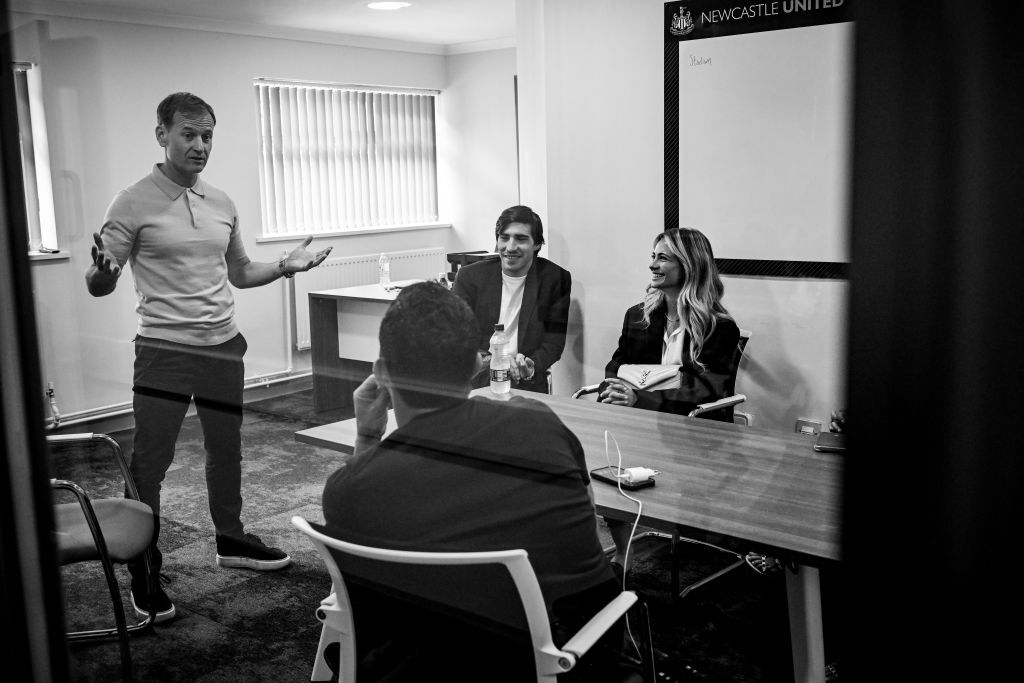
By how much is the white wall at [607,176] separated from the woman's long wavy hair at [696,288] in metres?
0.01

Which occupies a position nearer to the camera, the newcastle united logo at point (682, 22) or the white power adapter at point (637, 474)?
the newcastle united logo at point (682, 22)

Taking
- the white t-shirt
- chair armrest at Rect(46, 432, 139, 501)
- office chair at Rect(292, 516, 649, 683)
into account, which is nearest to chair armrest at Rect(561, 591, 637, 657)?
office chair at Rect(292, 516, 649, 683)

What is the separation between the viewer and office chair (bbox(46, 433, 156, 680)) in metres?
1.08

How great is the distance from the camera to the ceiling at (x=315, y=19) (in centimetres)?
93

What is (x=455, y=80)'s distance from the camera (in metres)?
1.17

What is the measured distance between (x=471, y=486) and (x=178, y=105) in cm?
54

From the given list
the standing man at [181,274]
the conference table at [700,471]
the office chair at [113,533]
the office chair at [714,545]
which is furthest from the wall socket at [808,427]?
the office chair at [113,533]

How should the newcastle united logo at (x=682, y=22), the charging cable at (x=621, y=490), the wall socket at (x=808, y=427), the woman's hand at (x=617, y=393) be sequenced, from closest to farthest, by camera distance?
1. the wall socket at (x=808, y=427)
2. the newcastle united logo at (x=682, y=22)
3. the woman's hand at (x=617, y=393)
4. the charging cable at (x=621, y=490)

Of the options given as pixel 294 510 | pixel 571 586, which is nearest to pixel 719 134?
pixel 571 586

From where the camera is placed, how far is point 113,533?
1.10 metres

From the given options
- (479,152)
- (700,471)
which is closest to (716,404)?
(700,471)

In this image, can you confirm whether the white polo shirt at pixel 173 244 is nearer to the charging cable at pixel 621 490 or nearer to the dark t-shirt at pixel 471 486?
the dark t-shirt at pixel 471 486

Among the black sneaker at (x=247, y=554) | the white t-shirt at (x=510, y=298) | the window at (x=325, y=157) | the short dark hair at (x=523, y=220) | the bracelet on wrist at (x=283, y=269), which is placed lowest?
the black sneaker at (x=247, y=554)

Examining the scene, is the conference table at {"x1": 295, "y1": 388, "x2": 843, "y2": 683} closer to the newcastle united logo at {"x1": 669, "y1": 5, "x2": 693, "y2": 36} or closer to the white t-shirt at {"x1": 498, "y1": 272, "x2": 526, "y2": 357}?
the white t-shirt at {"x1": 498, "y1": 272, "x2": 526, "y2": 357}
